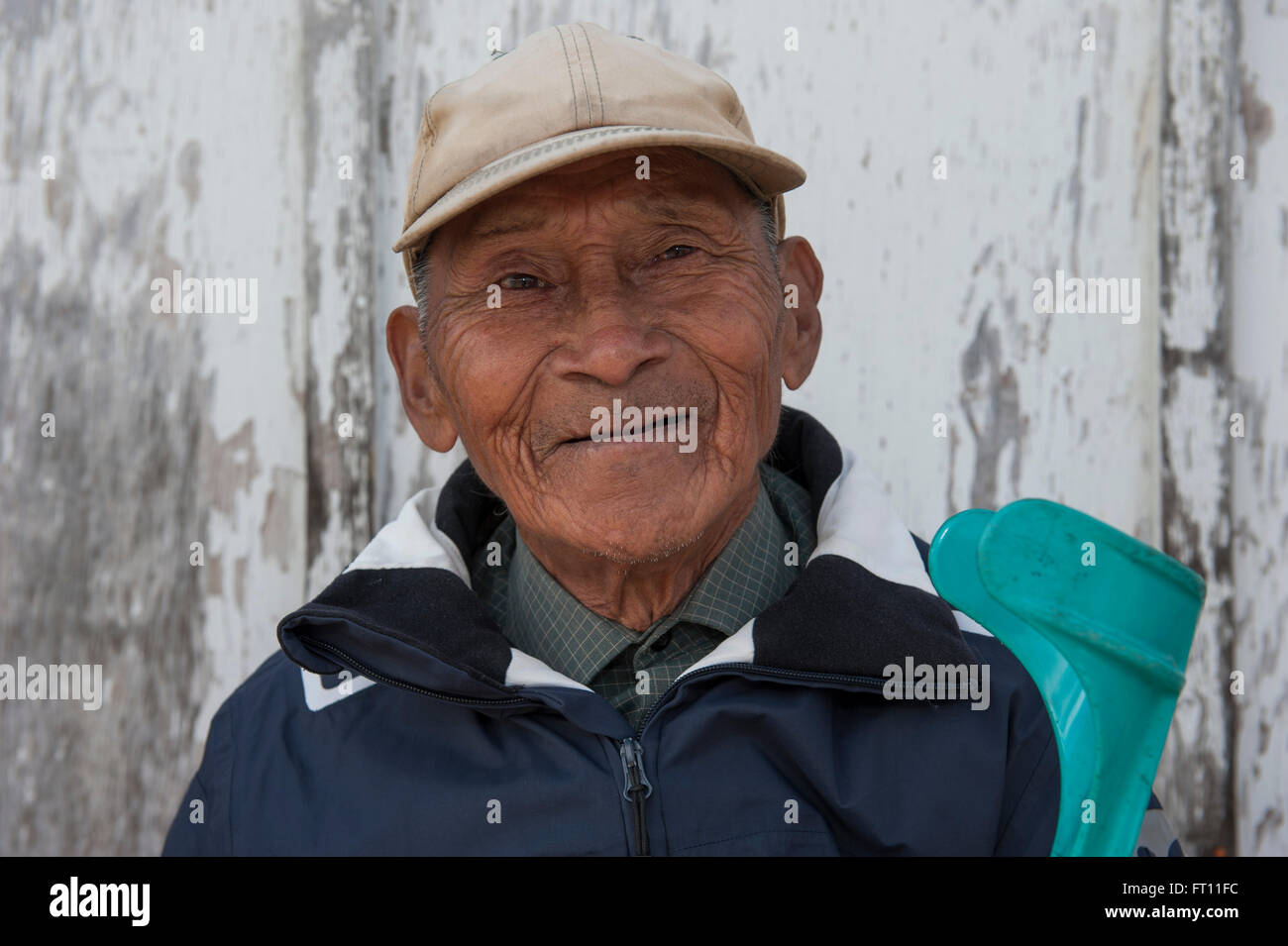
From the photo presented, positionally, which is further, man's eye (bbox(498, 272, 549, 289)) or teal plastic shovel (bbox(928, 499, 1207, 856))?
man's eye (bbox(498, 272, 549, 289))

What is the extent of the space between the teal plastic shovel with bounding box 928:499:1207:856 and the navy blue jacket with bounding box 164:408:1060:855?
25cm

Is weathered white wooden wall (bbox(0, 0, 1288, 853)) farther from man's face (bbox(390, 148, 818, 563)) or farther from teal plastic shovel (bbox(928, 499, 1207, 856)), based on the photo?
teal plastic shovel (bbox(928, 499, 1207, 856))

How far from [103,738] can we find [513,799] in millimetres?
1035

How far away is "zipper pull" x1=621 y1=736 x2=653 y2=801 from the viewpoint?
1.36 m

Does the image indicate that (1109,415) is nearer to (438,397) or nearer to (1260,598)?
(1260,598)

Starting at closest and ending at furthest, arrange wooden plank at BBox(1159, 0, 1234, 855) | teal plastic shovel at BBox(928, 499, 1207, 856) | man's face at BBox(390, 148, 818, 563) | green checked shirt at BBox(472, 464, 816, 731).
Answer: teal plastic shovel at BBox(928, 499, 1207, 856) < man's face at BBox(390, 148, 818, 563) < green checked shirt at BBox(472, 464, 816, 731) < wooden plank at BBox(1159, 0, 1234, 855)

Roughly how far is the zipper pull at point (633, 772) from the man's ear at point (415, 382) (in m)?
0.56

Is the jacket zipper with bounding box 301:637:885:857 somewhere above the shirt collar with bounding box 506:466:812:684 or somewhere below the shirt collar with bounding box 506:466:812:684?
below

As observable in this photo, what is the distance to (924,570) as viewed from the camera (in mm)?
1555

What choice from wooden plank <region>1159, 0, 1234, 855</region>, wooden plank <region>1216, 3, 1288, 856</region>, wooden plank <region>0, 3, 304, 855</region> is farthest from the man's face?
wooden plank <region>1216, 3, 1288, 856</region>

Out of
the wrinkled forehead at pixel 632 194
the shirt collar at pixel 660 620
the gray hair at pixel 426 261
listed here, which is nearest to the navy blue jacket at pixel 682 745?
the shirt collar at pixel 660 620

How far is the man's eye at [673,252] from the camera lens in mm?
1484

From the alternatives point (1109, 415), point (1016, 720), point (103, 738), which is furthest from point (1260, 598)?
point (103, 738)

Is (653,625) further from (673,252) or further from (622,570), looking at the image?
(673,252)
